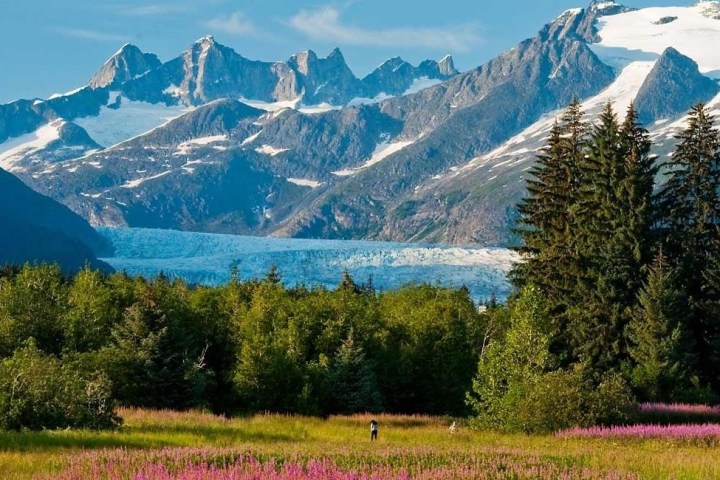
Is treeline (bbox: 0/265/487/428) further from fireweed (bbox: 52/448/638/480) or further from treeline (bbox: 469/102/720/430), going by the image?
fireweed (bbox: 52/448/638/480)

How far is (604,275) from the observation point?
132 ft

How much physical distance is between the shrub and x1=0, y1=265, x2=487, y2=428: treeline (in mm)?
36

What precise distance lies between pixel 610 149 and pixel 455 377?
53.3 ft

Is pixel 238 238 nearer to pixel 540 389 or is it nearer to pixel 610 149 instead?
pixel 610 149

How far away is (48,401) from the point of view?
1983 cm

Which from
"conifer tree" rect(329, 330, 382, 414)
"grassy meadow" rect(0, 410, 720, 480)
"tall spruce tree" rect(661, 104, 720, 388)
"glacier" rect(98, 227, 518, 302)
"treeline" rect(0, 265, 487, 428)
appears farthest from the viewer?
"glacier" rect(98, 227, 518, 302)

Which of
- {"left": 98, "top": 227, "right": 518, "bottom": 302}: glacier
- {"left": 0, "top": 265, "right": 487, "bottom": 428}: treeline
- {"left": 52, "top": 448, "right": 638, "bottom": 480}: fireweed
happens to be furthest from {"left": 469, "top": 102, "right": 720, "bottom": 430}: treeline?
{"left": 98, "top": 227, "right": 518, "bottom": 302}: glacier

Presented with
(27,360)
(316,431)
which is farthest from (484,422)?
(27,360)

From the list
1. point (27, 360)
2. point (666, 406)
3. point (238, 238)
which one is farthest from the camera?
point (238, 238)

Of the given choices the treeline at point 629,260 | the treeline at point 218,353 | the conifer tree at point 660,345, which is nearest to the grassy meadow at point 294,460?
the treeline at point 218,353

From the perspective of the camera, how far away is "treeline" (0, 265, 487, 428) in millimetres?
20562

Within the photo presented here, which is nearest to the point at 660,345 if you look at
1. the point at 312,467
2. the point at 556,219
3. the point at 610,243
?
the point at 610,243

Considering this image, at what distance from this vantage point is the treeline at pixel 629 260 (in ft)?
122

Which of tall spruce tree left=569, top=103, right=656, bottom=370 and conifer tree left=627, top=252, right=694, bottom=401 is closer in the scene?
conifer tree left=627, top=252, right=694, bottom=401
